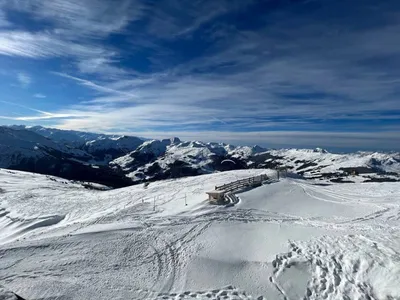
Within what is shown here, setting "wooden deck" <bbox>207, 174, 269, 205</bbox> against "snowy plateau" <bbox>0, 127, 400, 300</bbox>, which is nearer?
"snowy plateau" <bbox>0, 127, 400, 300</bbox>

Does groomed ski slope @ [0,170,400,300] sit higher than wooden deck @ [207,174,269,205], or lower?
lower

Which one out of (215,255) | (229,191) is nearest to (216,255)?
(215,255)

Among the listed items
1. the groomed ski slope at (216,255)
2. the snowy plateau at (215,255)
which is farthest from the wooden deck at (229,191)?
the groomed ski slope at (216,255)

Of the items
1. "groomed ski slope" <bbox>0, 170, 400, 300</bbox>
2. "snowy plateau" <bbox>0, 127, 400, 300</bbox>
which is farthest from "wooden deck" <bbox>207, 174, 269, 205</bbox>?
"groomed ski slope" <bbox>0, 170, 400, 300</bbox>

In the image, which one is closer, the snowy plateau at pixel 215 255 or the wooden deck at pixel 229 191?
the snowy plateau at pixel 215 255

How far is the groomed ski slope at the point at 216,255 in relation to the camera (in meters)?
15.5

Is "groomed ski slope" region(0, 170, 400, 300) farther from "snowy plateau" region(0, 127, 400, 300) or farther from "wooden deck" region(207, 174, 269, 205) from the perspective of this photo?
"wooden deck" region(207, 174, 269, 205)

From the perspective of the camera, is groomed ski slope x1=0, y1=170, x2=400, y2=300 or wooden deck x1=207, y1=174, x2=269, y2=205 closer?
groomed ski slope x1=0, y1=170, x2=400, y2=300

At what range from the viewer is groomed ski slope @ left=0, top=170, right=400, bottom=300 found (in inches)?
609

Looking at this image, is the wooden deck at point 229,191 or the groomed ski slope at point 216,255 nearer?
the groomed ski slope at point 216,255

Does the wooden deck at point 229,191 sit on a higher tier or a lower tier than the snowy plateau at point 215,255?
higher

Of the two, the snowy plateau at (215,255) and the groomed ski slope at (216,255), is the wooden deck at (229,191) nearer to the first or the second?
the snowy plateau at (215,255)

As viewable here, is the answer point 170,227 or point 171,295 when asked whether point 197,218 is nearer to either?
point 170,227

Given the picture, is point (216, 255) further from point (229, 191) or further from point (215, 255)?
point (229, 191)
